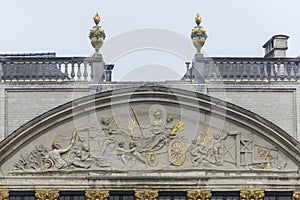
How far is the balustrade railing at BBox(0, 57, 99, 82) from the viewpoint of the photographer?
33.4m

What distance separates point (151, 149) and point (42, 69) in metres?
4.34

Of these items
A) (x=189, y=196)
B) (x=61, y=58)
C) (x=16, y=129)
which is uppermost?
(x=61, y=58)

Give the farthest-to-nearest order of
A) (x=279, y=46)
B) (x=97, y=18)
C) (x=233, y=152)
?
(x=279, y=46)
(x=97, y=18)
(x=233, y=152)

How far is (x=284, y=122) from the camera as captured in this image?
33406 millimetres

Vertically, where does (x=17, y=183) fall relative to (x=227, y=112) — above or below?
below

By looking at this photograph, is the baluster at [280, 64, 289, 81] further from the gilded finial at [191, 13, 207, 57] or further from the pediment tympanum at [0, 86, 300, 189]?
the gilded finial at [191, 13, 207, 57]

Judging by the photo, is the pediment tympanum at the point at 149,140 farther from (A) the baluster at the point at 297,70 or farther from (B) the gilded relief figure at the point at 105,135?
(A) the baluster at the point at 297,70

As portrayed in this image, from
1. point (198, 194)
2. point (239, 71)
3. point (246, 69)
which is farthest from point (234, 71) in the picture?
point (198, 194)

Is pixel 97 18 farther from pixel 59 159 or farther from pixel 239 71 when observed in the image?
pixel 239 71

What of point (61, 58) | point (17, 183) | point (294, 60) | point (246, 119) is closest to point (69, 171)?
point (17, 183)

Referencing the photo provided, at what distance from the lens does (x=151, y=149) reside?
32.7 meters

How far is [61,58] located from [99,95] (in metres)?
1.90

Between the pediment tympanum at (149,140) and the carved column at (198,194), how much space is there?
582 millimetres

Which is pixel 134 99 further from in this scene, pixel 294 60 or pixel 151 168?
pixel 294 60
